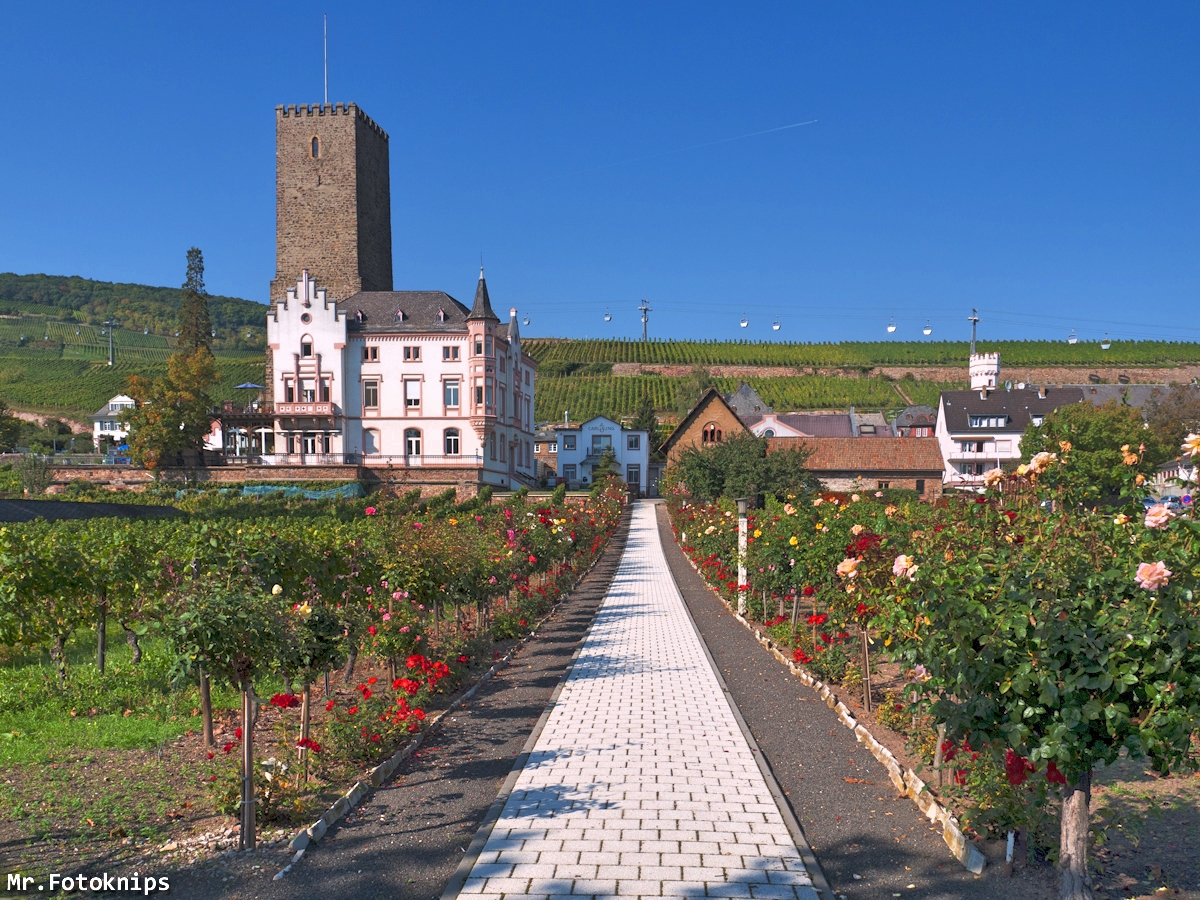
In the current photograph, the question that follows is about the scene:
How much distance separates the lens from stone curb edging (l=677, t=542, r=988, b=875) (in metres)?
5.04

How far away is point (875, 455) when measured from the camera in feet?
178

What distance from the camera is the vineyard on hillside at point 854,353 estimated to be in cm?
11775

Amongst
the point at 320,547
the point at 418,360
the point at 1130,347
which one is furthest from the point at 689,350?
the point at 320,547

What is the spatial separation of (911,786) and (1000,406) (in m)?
72.3

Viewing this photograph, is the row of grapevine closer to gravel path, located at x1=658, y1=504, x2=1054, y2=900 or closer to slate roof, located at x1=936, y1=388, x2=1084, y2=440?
gravel path, located at x1=658, y1=504, x2=1054, y2=900

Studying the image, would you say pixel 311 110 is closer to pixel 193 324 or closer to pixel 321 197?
pixel 321 197

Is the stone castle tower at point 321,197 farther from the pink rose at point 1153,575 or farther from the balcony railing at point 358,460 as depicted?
the pink rose at point 1153,575

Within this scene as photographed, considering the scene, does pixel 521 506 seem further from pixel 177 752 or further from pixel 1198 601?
pixel 1198 601

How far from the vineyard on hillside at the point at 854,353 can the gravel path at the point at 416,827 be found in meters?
110

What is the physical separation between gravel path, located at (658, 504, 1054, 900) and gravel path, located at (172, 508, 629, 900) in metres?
2.27

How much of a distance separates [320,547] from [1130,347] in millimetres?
141137

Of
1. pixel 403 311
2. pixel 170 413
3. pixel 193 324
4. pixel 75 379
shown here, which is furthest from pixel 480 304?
pixel 75 379

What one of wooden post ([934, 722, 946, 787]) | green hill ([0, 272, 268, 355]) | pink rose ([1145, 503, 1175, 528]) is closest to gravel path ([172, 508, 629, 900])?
wooden post ([934, 722, 946, 787])

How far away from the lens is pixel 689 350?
Answer: 126 meters
